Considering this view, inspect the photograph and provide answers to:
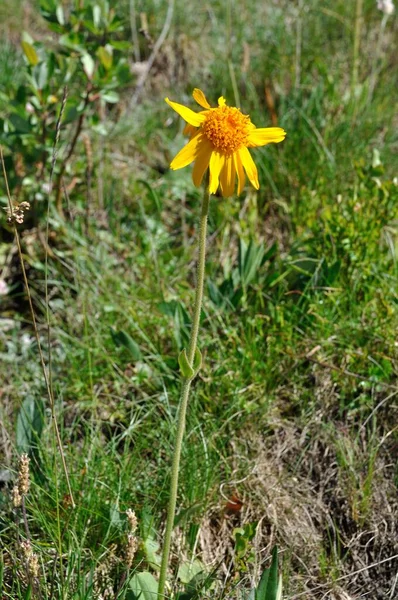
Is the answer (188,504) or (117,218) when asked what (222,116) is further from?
(117,218)

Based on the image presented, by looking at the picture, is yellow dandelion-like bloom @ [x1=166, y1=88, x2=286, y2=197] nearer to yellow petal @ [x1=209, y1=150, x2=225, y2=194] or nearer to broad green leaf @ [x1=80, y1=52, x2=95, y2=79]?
yellow petal @ [x1=209, y1=150, x2=225, y2=194]

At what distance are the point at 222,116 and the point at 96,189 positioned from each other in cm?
178

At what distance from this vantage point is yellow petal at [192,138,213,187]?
1276mm

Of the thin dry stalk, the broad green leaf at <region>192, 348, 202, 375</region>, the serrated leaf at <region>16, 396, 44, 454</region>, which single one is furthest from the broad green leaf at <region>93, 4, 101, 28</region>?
the broad green leaf at <region>192, 348, 202, 375</region>

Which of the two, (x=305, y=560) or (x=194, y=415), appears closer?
(x=305, y=560)

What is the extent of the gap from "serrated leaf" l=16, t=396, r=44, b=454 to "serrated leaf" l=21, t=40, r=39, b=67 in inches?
49.4

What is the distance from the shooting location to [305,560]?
5.74 ft

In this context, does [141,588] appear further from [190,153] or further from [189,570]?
[190,153]

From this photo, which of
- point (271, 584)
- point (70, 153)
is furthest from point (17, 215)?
point (70, 153)

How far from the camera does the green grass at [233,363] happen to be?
1.73 meters

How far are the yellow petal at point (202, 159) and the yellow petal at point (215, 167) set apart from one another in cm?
1

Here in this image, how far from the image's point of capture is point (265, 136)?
1.34 m

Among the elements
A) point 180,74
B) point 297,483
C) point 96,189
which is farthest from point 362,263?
point 180,74

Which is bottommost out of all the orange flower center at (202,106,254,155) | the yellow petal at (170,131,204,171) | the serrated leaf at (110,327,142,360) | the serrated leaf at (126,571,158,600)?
the serrated leaf at (126,571,158,600)
